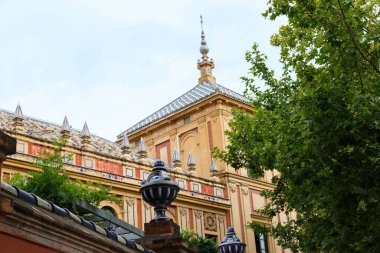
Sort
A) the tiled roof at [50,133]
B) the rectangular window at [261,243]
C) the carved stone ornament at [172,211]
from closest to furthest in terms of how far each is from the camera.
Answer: the tiled roof at [50,133] → the carved stone ornament at [172,211] → the rectangular window at [261,243]

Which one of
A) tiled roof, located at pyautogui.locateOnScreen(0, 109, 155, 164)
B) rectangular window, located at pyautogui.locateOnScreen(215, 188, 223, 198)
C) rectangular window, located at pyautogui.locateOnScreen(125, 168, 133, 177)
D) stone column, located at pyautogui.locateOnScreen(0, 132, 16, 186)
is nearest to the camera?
stone column, located at pyautogui.locateOnScreen(0, 132, 16, 186)

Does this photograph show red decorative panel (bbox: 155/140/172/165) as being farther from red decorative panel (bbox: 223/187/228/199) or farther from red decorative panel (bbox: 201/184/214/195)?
red decorative panel (bbox: 201/184/214/195)

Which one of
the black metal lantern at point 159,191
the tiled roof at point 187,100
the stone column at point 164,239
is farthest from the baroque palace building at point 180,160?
the stone column at point 164,239

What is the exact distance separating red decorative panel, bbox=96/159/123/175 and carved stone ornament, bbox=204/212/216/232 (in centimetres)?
546

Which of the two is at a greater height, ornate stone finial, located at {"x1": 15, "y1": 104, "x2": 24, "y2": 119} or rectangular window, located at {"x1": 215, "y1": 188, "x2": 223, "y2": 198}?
ornate stone finial, located at {"x1": 15, "y1": 104, "x2": 24, "y2": 119}

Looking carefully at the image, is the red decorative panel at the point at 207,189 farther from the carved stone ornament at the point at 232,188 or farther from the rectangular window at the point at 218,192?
the carved stone ornament at the point at 232,188

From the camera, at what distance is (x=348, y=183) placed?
1188cm

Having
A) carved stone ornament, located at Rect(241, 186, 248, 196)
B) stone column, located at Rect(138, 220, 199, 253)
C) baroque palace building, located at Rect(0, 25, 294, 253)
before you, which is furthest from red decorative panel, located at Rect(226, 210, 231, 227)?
stone column, located at Rect(138, 220, 199, 253)

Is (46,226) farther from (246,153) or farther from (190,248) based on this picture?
(246,153)

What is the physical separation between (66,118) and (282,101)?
447 inches

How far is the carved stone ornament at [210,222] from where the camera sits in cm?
2882

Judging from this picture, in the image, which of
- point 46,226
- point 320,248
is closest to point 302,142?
point 320,248

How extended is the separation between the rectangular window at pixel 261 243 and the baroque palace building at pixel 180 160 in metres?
0.05

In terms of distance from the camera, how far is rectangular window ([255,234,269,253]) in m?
30.3
